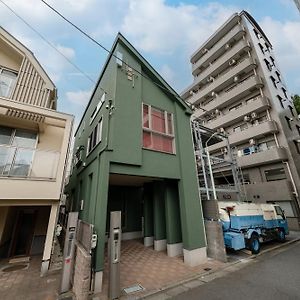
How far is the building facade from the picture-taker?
16.4 metres

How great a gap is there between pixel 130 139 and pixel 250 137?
17.1 meters

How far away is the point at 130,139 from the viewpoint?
6.76 metres

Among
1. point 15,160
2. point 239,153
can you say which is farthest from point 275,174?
point 15,160

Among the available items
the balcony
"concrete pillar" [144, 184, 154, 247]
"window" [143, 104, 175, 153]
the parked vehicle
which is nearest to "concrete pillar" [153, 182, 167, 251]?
"concrete pillar" [144, 184, 154, 247]

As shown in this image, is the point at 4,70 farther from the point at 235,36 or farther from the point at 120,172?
the point at 235,36

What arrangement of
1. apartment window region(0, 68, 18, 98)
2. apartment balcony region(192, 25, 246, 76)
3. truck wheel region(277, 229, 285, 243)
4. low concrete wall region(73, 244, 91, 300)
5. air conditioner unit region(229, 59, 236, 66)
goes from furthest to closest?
air conditioner unit region(229, 59, 236, 66) → apartment balcony region(192, 25, 246, 76) → truck wheel region(277, 229, 285, 243) → apartment window region(0, 68, 18, 98) → low concrete wall region(73, 244, 91, 300)

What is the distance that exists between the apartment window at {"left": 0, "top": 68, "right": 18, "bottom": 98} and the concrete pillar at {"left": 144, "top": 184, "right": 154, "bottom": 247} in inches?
331

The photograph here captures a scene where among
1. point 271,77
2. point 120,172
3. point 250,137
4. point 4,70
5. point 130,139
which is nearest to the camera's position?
point 120,172

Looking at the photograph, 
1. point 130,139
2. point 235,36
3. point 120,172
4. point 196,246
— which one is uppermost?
point 235,36

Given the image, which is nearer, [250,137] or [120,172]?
[120,172]

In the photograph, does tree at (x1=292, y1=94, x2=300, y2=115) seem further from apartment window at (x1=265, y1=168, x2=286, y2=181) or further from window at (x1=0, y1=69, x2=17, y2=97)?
window at (x1=0, y1=69, x2=17, y2=97)

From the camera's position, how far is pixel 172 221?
802 centimetres

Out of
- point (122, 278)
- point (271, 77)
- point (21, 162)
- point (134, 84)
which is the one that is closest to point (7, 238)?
point (21, 162)

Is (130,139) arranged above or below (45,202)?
above
